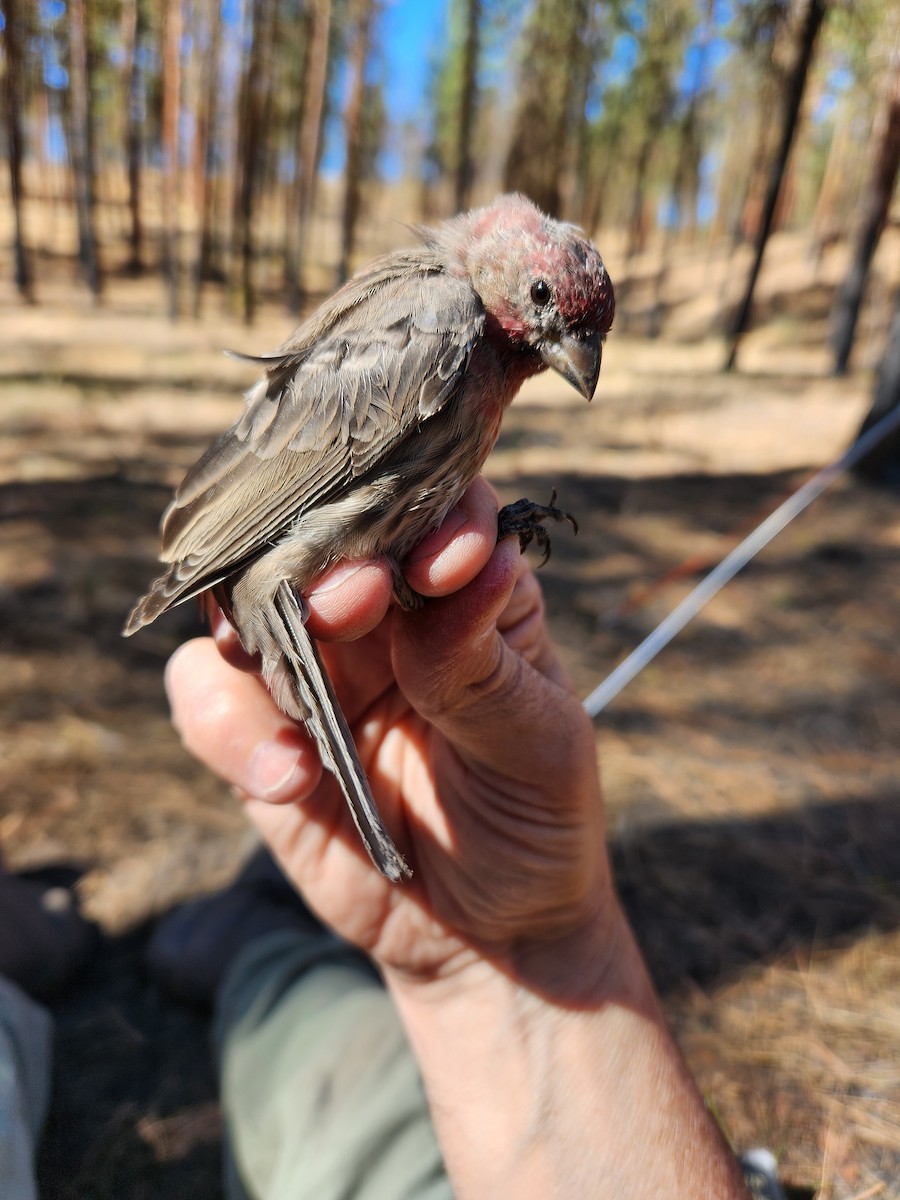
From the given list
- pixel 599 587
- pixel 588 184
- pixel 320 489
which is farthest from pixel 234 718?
pixel 588 184

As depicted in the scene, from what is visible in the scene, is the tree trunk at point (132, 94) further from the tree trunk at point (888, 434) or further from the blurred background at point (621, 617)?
the tree trunk at point (888, 434)

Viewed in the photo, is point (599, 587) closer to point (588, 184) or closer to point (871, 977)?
point (871, 977)

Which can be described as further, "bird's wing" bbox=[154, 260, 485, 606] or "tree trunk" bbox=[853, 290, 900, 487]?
"tree trunk" bbox=[853, 290, 900, 487]

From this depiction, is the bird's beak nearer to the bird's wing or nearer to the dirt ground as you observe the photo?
the bird's wing

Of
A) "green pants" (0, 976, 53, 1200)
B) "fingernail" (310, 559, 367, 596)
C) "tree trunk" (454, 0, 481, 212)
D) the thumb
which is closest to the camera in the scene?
"green pants" (0, 976, 53, 1200)

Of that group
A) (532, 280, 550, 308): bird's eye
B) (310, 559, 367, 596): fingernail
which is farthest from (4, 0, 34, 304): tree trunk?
(310, 559, 367, 596): fingernail

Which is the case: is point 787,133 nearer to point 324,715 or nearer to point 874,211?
point 874,211
